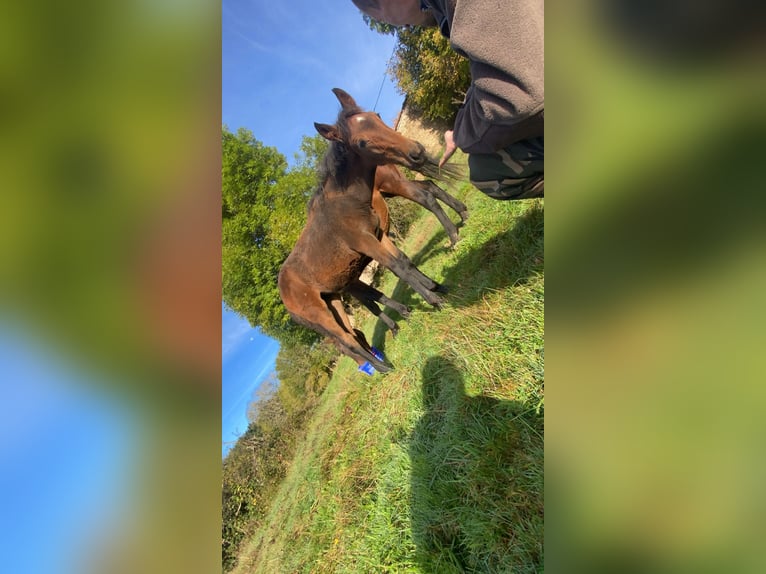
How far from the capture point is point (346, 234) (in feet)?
16.2

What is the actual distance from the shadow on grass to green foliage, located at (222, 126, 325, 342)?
449 inches

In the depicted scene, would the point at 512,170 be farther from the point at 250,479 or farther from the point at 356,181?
the point at 250,479

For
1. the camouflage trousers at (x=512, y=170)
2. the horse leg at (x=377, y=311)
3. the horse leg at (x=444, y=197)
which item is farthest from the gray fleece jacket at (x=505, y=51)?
the horse leg at (x=377, y=311)

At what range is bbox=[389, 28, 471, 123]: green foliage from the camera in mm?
10750

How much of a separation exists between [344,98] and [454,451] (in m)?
4.02

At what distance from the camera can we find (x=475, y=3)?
88 centimetres

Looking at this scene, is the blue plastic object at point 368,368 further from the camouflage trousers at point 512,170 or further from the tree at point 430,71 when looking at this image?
the tree at point 430,71

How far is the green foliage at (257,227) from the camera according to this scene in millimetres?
15172

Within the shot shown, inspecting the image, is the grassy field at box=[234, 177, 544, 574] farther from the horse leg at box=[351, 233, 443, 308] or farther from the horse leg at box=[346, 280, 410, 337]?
the horse leg at box=[346, 280, 410, 337]
